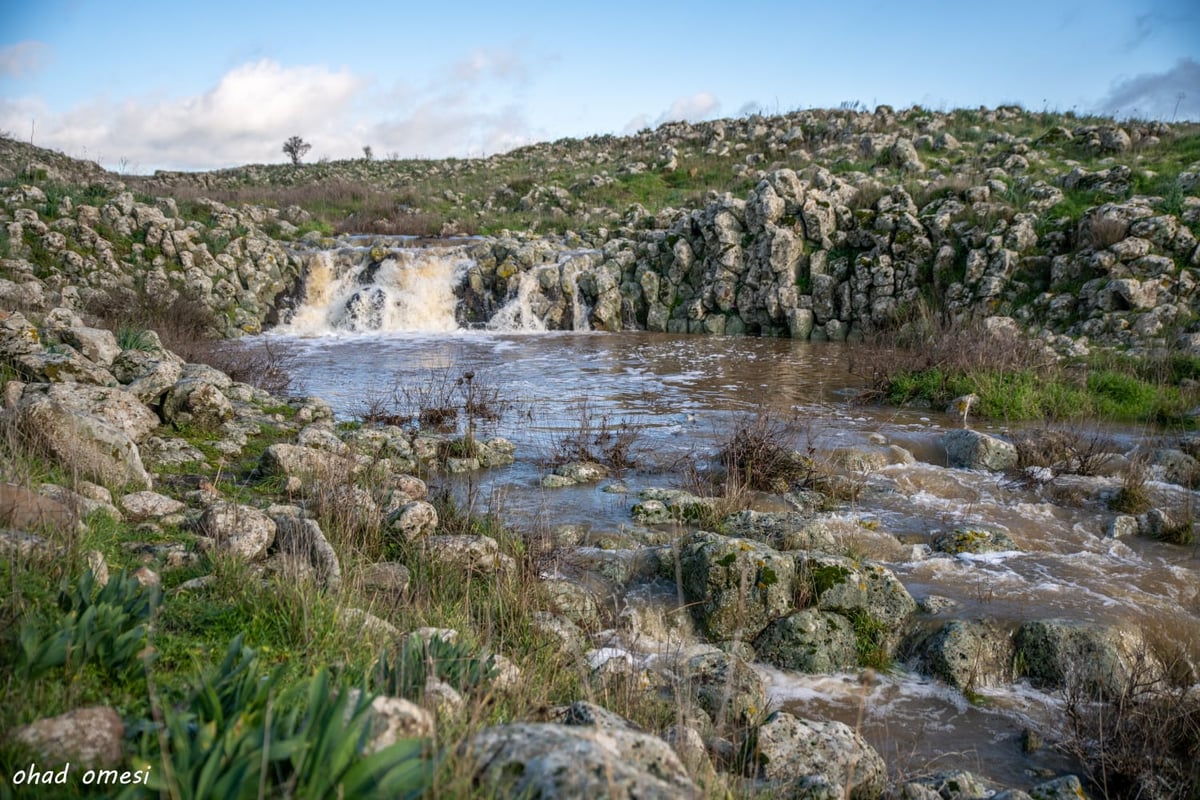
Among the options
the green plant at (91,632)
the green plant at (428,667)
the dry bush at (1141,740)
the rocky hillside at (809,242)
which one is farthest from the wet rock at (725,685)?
the rocky hillside at (809,242)

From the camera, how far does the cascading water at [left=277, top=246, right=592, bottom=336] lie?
2241 cm

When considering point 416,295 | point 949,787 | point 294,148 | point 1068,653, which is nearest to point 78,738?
point 949,787

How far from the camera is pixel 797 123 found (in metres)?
37.1

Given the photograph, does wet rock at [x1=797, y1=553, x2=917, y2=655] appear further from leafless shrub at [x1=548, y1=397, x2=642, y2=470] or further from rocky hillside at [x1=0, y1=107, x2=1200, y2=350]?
rocky hillside at [x1=0, y1=107, x2=1200, y2=350]

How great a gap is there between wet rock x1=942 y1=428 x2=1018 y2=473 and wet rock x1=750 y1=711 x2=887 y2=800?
6.14 meters

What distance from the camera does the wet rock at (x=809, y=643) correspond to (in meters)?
4.92

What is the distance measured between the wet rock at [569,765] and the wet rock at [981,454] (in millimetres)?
7698

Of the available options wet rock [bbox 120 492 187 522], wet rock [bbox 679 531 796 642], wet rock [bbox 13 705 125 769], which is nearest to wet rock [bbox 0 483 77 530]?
wet rock [bbox 120 492 187 522]

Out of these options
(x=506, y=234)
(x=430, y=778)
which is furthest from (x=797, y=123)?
(x=430, y=778)

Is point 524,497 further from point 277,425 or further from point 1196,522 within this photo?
point 1196,522

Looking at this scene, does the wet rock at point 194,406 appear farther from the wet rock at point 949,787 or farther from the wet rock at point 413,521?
the wet rock at point 949,787

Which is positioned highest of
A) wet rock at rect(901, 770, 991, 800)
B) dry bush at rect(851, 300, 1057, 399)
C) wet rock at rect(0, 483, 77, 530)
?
dry bush at rect(851, 300, 1057, 399)

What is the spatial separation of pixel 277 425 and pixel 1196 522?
963 centimetres

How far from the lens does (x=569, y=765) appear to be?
2148 mm
